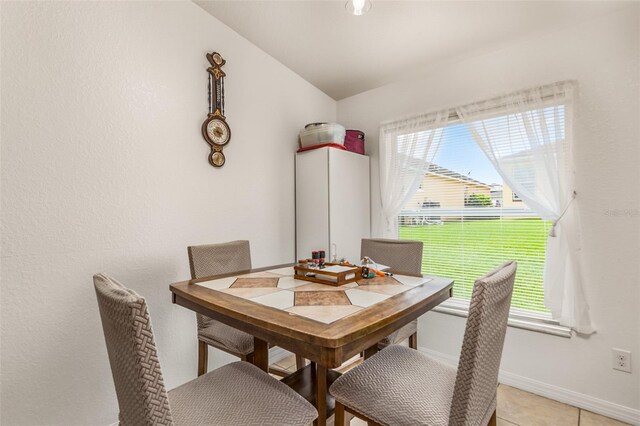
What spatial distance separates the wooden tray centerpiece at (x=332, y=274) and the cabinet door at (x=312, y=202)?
948mm

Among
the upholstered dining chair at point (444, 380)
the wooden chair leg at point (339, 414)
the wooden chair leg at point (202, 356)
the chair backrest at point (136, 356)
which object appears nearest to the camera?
the chair backrest at point (136, 356)

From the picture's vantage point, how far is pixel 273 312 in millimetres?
1058

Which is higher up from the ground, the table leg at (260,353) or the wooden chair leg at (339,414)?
the table leg at (260,353)

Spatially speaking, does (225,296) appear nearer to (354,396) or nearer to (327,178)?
(354,396)

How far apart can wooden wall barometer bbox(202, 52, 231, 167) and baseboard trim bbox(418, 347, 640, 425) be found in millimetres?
2586

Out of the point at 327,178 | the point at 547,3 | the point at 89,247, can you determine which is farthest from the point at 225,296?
the point at 547,3

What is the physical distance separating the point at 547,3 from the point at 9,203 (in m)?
3.03

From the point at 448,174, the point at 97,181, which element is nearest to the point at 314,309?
the point at 97,181

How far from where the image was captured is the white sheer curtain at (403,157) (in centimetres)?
256

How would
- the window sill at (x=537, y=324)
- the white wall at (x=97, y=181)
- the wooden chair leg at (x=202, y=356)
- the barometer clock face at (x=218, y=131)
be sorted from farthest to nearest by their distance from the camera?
the barometer clock face at (x=218, y=131) < the window sill at (x=537, y=324) < the wooden chair leg at (x=202, y=356) < the white wall at (x=97, y=181)

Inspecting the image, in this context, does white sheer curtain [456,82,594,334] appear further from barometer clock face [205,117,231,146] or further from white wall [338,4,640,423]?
barometer clock face [205,117,231,146]

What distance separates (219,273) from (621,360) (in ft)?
8.08

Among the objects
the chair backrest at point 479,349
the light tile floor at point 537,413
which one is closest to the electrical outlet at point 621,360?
the light tile floor at point 537,413

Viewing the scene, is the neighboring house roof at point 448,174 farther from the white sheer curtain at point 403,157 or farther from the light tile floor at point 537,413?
the light tile floor at point 537,413
